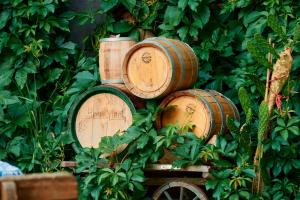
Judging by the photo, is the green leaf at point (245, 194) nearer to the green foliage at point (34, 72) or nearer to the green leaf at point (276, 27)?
the green leaf at point (276, 27)

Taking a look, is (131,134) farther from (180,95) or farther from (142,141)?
(180,95)

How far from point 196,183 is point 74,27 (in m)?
2.12

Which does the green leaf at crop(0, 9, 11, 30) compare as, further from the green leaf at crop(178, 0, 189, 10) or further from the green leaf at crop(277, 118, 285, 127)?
the green leaf at crop(277, 118, 285, 127)

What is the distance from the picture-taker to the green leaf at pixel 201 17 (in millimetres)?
5391

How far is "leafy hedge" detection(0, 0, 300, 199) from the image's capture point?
Result: 4.62m

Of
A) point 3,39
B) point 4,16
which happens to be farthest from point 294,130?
point 4,16

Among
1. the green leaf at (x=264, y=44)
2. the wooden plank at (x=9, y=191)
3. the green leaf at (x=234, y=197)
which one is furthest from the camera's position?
the green leaf at (x=264, y=44)

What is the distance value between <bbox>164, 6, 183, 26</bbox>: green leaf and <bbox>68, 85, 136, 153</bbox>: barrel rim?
33.4 inches

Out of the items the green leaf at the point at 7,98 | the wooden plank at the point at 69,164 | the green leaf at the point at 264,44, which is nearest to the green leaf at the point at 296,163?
the green leaf at the point at 264,44

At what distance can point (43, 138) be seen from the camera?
5.33m

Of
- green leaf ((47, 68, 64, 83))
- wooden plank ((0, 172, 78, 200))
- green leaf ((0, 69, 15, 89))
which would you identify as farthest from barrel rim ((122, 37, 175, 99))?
wooden plank ((0, 172, 78, 200))

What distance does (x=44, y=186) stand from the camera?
156cm

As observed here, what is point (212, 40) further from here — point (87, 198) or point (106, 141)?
point (87, 198)

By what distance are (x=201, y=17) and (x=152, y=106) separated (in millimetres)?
952
